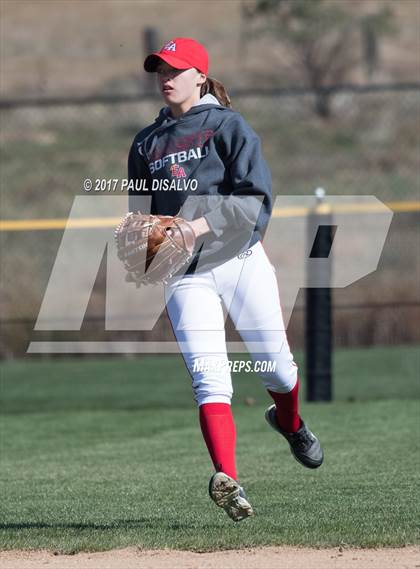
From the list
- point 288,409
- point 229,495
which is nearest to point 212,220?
point 288,409

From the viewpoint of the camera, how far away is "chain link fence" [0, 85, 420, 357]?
15.7 meters

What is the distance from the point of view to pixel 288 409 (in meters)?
5.34

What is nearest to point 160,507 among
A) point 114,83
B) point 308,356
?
point 308,356

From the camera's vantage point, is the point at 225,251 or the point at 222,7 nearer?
the point at 225,251

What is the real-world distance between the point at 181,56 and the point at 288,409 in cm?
167

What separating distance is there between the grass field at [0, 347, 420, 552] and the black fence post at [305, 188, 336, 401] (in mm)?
263

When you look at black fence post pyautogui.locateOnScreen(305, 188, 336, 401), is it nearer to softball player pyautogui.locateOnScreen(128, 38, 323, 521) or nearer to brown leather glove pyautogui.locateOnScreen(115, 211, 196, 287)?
softball player pyautogui.locateOnScreen(128, 38, 323, 521)

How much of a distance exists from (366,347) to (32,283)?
15.5 feet

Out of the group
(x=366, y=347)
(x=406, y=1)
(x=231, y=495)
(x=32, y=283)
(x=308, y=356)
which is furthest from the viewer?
(x=406, y=1)

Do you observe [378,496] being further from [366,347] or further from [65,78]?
[65,78]

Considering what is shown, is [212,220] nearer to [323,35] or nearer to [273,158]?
[273,158]

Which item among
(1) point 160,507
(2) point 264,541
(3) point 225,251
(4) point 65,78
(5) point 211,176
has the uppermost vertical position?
(5) point 211,176

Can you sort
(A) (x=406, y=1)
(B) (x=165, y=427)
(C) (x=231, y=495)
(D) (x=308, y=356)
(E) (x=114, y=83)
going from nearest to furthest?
1. (C) (x=231, y=495)
2. (B) (x=165, y=427)
3. (D) (x=308, y=356)
4. (E) (x=114, y=83)
5. (A) (x=406, y=1)

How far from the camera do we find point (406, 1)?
30047mm
